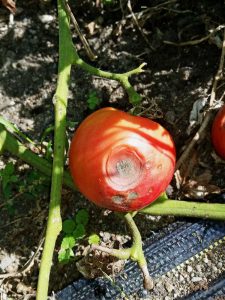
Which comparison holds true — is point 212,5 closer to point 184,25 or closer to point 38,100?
point 184,25

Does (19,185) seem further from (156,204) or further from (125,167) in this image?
(125,167)

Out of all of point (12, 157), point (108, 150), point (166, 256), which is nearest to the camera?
point (108, 150)

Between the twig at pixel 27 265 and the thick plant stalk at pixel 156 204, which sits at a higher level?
the thick plant stalk at pixel 156 204

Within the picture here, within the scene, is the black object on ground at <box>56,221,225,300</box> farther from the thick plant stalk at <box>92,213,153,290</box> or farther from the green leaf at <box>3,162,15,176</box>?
the green leaf at <box>3,162,15,176</box>

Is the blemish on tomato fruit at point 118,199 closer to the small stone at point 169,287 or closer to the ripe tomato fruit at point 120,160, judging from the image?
the ripe tomato fruit at point 120,160

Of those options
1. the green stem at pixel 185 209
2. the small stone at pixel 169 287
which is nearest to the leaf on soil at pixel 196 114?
the green stem at pixel 185 209

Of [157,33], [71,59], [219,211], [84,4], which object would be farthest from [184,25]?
[219,211]

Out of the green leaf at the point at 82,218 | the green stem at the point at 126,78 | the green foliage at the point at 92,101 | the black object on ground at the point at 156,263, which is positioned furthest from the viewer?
the green foliage at the point at 92,101
